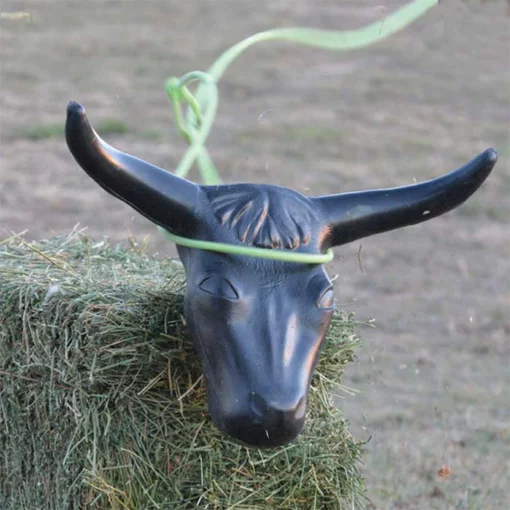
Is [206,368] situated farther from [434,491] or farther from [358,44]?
[434,491]

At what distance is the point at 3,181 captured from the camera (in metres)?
11.8

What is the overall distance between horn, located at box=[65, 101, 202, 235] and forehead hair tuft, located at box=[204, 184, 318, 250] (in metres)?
0.10

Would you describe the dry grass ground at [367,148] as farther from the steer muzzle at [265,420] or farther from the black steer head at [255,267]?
the steer muzzle at [265,420]

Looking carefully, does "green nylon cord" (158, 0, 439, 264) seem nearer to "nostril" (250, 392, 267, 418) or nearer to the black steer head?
the black steer head

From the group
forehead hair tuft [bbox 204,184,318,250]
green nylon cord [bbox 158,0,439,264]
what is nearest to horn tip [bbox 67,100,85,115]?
forehead hair tuft [bbox 204,184,318,250]

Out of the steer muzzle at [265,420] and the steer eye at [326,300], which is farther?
the steer eye at [326,300]

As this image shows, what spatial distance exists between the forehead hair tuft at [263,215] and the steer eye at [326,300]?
18cm

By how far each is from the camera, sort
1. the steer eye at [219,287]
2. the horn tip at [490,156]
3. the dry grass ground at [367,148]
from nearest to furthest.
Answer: the steer eye at [219,287] → the horn tip at [490,156] → the dry grass ground at [367,148]

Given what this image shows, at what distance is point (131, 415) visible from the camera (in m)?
3.82

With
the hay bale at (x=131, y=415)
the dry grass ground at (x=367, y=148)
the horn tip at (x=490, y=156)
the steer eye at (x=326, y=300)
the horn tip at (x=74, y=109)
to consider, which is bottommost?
the dry grass ground at (x=367, y=148)

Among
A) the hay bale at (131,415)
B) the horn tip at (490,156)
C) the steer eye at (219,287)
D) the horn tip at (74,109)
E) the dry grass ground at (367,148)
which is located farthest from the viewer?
the dry grass ground at (367,148)

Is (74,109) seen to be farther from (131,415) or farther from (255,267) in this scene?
(131,415)

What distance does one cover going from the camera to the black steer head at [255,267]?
3.29m

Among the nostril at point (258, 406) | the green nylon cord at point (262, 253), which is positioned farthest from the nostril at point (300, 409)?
the green nylon cord at point (262, 253)
